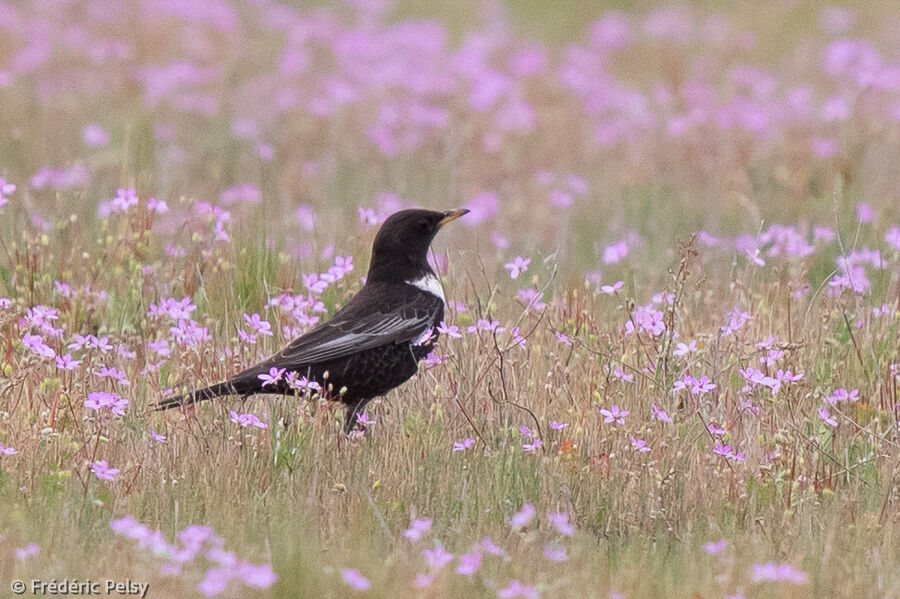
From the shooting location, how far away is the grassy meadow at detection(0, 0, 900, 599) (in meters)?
4.17

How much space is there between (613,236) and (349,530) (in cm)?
479

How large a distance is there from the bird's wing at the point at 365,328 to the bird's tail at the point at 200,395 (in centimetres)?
17

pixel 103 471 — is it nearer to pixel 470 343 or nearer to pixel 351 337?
pixel 351 337

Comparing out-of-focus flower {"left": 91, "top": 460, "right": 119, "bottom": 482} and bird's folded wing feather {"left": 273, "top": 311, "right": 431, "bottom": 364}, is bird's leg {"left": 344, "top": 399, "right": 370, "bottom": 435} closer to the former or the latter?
bird's folded wing feather {"left": 273, "top": 311, "right": 431, "bottom": 364}

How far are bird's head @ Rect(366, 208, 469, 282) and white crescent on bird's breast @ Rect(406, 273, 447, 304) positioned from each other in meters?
0.03

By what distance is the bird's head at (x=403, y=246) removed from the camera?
6172 millimetres

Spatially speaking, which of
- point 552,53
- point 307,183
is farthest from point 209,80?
point 552,53

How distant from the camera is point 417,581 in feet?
12.2

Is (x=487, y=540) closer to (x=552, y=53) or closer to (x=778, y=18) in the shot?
(x=552, y=53)

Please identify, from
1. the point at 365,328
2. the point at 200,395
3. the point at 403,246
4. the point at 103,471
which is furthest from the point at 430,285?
the point at 103,471

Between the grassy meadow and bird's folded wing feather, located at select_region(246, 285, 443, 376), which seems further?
bird's folded wing feather, located at select_region(246, 285, 443, 376)

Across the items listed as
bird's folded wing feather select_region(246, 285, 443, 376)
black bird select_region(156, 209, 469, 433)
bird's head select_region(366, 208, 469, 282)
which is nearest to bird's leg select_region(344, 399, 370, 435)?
black bird select_region(156, 209, 469, 433)

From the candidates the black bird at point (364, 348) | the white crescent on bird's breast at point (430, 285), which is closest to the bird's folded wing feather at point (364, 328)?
the black bird at point (364, 348)

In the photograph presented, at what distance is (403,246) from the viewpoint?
6195mm
